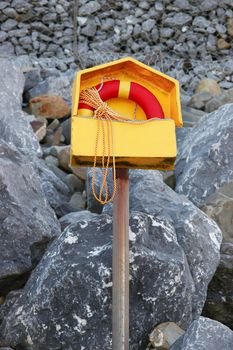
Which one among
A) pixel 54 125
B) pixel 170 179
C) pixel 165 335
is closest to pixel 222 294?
pixel 165 335

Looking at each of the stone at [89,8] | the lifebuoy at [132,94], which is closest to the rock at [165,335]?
the lifebuoy at [132,94]

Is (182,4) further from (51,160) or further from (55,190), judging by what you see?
(55,190)

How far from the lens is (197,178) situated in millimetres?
5141

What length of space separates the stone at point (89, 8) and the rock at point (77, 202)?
19.0 ft

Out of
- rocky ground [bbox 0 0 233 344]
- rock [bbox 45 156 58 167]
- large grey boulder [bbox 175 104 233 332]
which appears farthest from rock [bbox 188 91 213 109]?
rock [bbox 45 156 58 167]

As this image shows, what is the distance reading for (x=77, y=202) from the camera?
5.44 metres

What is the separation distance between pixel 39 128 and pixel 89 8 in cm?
427

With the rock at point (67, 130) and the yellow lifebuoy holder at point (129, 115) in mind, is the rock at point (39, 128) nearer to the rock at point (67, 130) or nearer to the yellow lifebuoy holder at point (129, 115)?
the rock at point (67, 130)

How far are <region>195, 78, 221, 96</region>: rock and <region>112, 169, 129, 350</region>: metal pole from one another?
Answer: 21.4 ft

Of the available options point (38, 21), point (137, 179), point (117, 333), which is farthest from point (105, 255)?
point (38, 21)

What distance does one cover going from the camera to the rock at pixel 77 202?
5.34m

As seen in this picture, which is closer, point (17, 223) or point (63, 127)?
point (17, 223)

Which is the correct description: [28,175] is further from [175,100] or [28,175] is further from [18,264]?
[175,100]

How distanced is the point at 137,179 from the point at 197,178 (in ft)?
1.97
